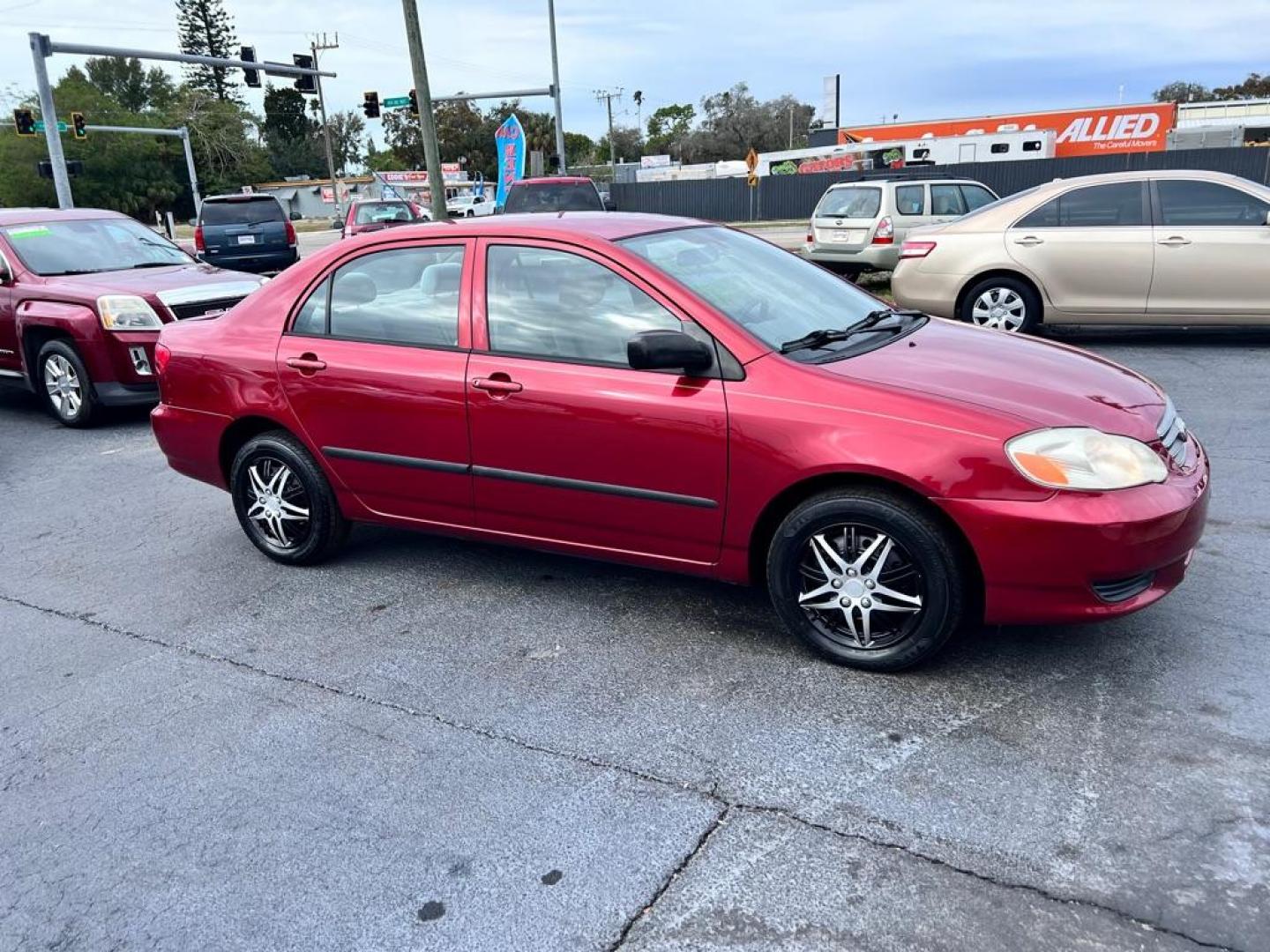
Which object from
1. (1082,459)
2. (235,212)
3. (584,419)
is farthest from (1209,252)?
(235,212)

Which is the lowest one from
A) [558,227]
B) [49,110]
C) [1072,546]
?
[1072,546]

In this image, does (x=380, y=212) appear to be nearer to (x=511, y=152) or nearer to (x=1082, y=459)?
(x=511, y=152)

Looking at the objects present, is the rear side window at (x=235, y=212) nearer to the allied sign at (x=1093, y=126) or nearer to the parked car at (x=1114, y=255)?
the parked car at (x=1114, y=255)

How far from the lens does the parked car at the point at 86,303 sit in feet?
25.8

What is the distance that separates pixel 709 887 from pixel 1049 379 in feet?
7.52

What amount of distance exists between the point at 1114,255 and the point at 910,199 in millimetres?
5273

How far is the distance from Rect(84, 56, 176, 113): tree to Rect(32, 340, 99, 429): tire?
104868 millimetres

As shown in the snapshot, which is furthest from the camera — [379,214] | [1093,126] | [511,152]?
[1093,126]

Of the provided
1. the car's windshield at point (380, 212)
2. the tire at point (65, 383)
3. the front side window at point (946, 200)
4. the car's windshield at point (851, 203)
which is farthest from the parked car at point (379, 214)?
the tire at point (65, 383)

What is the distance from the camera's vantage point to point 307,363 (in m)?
4.56

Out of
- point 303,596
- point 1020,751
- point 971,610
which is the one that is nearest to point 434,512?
point 303,596

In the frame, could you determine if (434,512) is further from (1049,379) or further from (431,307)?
(1049,379)

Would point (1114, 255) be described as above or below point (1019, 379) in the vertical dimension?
below

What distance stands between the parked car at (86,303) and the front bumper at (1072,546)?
679cm
